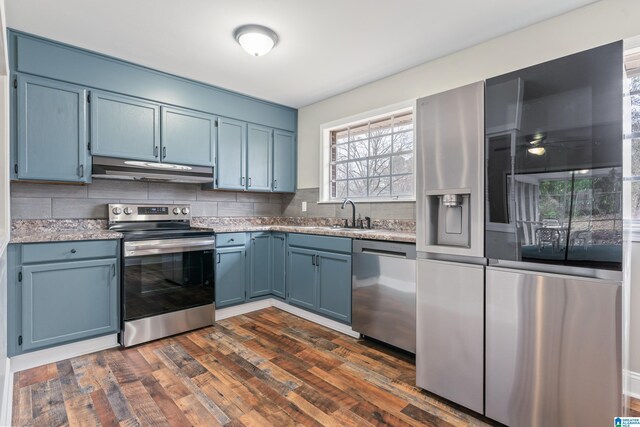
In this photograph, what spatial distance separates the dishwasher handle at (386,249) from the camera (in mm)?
2391

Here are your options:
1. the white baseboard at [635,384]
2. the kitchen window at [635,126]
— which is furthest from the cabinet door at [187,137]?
the white baseboard at [635,384]

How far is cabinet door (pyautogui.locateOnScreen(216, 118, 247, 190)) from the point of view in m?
3.57

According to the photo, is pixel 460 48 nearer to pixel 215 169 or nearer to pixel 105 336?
pixel 215 169

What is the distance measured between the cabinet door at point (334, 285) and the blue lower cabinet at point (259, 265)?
0.81 metres

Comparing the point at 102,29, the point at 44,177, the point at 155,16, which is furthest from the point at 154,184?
the point at 155,16

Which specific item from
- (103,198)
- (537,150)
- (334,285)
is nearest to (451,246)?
(537,150)

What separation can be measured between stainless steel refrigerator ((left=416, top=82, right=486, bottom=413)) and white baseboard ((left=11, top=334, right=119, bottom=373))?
2.43m

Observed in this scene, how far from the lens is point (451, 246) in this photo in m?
1.87

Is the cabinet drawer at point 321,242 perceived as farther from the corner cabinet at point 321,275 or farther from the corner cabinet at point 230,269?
the corner cabinet at point 230,269

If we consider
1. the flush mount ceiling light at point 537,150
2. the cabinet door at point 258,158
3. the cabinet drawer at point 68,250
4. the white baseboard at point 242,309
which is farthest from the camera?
the cabinet door at point 258,158

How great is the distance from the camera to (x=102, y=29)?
7.85 feet

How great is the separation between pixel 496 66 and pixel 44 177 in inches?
144

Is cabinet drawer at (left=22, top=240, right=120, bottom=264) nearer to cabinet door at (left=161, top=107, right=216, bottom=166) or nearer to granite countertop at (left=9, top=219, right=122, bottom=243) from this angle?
Answer: granite countertop at (left=9, top=219, right=122, bottom=243)

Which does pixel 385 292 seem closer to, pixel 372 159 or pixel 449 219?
pixel 449 219
